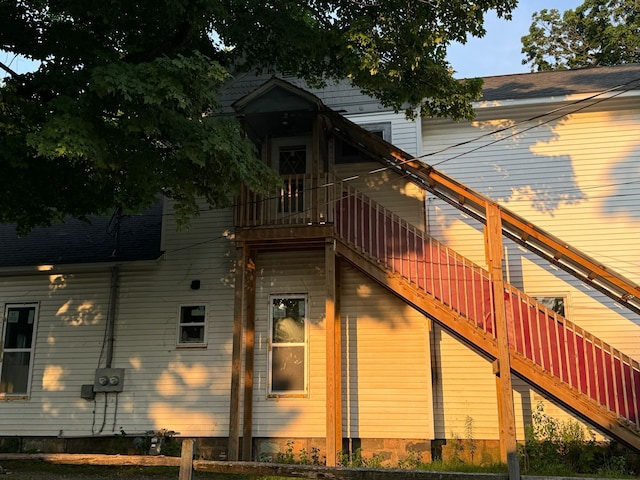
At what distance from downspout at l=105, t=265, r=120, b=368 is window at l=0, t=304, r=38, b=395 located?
1896 millimetres

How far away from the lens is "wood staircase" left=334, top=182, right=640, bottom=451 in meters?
8.74

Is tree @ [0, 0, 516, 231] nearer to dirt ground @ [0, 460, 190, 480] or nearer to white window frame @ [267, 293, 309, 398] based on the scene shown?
white window frame @ [267, 293, 309, 398]

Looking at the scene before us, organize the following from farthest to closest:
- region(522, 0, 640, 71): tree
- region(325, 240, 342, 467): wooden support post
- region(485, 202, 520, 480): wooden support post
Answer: region(522, 0, 640, 71): tree
region(325, 240, 342, 467): wooden support post
region(485, 202, 520, 480): wooden support post

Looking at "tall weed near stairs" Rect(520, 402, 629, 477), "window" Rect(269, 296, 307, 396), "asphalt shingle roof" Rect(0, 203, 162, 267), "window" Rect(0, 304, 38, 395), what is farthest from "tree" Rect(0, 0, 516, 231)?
"tall weed near stairs" Rect(520, 402, 629, 477)

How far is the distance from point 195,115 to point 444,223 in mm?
6164

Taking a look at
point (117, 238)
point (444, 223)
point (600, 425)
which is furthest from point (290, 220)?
point (600, 425)

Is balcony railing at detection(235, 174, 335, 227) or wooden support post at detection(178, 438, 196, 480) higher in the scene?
balcony railing at detection(235, 174, 335, 227)

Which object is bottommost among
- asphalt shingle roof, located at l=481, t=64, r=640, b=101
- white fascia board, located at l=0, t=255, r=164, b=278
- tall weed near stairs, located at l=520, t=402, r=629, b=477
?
tall weed near stairs, located at l=520, t=402, r=629, b=477

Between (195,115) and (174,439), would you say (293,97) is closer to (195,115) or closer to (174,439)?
(195,115)

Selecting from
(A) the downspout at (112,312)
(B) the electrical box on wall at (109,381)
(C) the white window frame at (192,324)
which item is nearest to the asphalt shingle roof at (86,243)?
(A) the downspout at (112,312)

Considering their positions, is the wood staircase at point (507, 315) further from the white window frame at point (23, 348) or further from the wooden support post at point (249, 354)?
the white window frame at point (23, 348)

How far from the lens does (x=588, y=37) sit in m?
30.2

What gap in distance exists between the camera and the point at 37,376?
41.1 feet

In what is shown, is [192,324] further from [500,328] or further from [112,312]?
[500,328]
